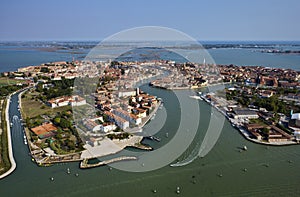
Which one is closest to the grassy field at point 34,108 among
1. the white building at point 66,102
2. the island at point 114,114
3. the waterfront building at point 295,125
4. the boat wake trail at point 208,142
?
the island at point 114,114

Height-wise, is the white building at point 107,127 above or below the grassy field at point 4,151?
above

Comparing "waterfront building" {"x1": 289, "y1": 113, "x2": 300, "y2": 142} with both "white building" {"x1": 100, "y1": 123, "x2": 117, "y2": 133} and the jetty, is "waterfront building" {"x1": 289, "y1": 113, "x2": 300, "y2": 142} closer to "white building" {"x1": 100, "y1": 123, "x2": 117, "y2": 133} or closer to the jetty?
the jetty

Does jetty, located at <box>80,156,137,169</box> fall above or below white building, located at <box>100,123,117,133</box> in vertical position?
below

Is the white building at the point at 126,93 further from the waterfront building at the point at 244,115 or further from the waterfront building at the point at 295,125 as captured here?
the waterfront building at the point at 295,125

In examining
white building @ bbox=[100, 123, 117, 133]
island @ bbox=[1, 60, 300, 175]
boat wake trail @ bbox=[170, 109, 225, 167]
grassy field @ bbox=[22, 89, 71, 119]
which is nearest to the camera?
boat wake trail @ bbox=[170, 109, 225, 167]

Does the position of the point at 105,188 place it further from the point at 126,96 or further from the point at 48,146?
the point at 126,96

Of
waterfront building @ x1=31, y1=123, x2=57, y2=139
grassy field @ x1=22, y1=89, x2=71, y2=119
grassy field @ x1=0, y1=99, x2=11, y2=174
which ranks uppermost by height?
waterfront building @ x1=31, y1=123, x2=57, y2=139

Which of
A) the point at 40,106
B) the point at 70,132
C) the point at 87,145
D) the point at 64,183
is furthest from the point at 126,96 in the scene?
the point at 64,183

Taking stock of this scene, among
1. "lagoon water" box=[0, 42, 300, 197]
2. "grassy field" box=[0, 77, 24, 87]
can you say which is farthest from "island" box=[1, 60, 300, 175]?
"grassy field" box=[0, 77, 24, 87]

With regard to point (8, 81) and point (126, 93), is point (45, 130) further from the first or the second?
point (8, 81)

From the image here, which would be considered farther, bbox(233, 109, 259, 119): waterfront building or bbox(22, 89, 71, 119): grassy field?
bbox(22, 89, 71, 119): grassy field
